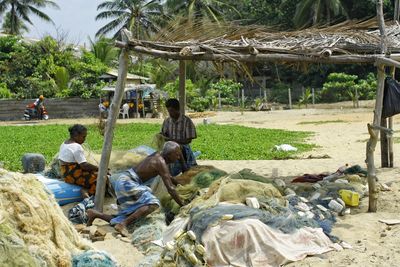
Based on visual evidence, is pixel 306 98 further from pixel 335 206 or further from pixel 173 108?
pixel 335 206

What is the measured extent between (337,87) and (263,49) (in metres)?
30.1

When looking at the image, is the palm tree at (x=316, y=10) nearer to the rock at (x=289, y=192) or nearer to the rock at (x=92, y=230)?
the rock at (x=289, y=192)

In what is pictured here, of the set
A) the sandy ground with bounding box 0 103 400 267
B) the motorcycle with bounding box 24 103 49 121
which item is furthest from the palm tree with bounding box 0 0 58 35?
the sandy ground with bounding box 0 103 400 267

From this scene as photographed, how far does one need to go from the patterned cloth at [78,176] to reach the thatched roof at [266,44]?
180 centimetres

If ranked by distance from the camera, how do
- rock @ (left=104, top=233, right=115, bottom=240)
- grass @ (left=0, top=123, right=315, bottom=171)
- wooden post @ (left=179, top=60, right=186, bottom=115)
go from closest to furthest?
rock @ (left=104, top=233, right=115, bottom=240) < wooden post @ (left=179, top=60, right=186, bottom=115) < grass @ (left=0, top=123, right=315, bottom=171)

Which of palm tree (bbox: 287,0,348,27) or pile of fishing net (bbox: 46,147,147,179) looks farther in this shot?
palm tree (bbox: 287,0,348,27)

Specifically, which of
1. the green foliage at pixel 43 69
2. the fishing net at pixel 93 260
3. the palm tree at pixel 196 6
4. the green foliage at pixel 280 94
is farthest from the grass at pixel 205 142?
the palm tree at pixel 196 6

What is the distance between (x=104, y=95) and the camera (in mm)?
31422

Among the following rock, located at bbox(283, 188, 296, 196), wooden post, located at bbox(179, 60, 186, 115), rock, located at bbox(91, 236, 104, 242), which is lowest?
rock, located at bbox(91, 236, 104, 242)

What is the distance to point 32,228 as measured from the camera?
4.74 meters

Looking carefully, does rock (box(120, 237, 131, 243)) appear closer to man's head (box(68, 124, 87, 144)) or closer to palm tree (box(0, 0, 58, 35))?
man's head (box(68, 124, 87, 144))

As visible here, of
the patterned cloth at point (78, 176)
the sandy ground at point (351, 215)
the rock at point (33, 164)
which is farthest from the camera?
the rock at point (33, 164)

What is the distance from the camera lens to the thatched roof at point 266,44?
689 cm

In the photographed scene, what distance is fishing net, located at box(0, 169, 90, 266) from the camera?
168 inches
